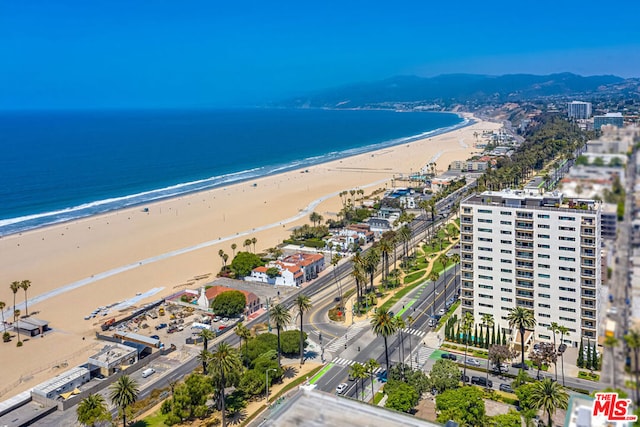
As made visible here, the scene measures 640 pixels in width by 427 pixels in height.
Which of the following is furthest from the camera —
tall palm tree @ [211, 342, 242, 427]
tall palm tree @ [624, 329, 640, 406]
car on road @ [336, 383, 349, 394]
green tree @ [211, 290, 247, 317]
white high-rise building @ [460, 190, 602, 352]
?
green tree @ [211, 290, 247, 317]

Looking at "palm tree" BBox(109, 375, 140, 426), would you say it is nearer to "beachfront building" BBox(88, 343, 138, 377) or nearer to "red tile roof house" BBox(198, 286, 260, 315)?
"beachfront building" BBox(88, 343, 138, 377)

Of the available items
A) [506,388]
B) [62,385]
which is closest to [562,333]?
[506,388]

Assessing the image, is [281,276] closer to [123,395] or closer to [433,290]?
[433,290]

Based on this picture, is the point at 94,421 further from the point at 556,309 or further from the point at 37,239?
the point at 37,239

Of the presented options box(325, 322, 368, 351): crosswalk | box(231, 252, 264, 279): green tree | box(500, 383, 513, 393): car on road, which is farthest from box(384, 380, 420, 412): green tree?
box(231, 252, 264, 279): green tree

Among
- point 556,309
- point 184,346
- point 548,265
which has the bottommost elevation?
point 184,346

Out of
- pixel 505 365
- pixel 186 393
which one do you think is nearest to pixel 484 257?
pixel 505 365
